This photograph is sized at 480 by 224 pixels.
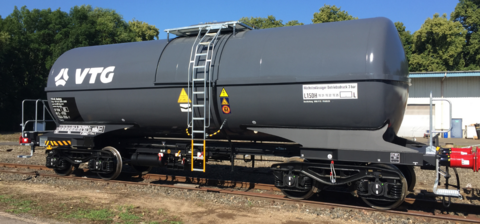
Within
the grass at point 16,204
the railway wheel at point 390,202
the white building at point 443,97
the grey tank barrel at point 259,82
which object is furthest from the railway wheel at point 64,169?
the white building at point 443,97

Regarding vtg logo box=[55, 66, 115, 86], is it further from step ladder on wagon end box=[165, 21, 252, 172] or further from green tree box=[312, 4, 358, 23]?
green tree box=[312, 4, 358, 23]

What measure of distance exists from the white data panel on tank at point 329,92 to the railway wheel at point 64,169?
786 centimetres

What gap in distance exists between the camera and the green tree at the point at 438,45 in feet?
107

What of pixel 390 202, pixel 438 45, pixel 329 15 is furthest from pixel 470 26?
pixel 390 202

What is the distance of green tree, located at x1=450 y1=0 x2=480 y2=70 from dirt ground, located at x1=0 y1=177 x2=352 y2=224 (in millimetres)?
36926

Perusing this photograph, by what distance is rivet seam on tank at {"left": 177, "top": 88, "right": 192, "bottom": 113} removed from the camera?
27.7 feet

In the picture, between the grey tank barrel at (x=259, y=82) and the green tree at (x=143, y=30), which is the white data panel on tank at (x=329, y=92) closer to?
the grey tank barrel at (x=259, y=82)

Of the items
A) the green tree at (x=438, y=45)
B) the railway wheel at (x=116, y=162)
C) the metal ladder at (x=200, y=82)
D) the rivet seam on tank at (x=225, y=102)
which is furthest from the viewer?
the green tree at (x=438, y=45)

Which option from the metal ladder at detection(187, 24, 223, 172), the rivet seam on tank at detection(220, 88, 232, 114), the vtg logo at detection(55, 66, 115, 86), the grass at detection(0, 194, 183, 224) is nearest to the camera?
the grass at detection(0, 194, 183, 224)

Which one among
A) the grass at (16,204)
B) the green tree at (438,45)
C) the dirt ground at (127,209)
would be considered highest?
the green tree at (438,45)

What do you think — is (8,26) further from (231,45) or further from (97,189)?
(231,45)

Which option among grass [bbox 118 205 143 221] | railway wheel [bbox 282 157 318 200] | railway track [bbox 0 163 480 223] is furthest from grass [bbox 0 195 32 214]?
railway wheel [bbox 282 157 318 200]

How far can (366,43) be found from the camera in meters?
6.87

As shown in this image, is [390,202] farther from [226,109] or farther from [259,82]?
[226,109]
